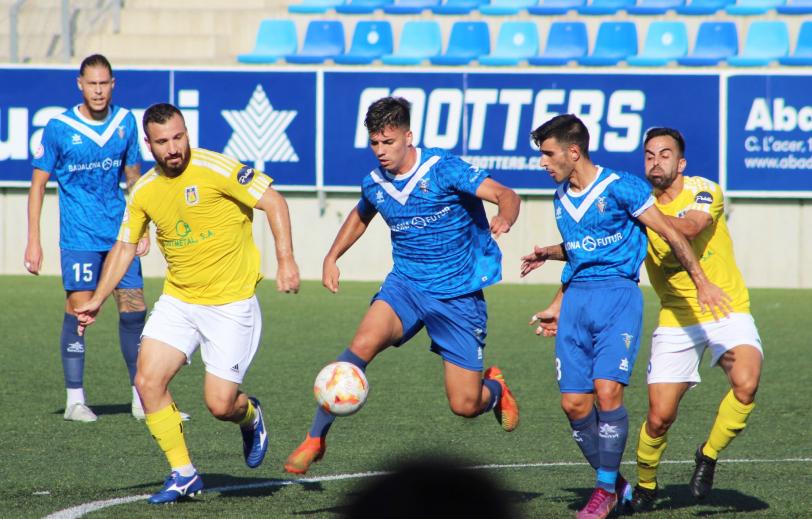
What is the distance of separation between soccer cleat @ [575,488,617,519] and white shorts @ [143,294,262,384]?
1.97 metres

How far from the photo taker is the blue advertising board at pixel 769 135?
1769cm

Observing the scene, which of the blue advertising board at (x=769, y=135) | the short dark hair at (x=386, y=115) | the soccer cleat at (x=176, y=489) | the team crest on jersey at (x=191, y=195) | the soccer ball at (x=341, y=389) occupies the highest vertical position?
the blue advertising board at (x=769, y=135)

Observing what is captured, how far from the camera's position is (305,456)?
6.68 metres

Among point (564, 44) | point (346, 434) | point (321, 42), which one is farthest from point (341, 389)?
point (321, 42)

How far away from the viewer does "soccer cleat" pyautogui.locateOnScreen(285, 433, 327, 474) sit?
6.64m

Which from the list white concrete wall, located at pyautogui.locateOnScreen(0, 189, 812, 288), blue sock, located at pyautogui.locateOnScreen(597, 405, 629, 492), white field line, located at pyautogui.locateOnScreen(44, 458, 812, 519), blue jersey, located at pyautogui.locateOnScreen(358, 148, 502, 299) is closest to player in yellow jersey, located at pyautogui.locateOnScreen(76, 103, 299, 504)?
white field line, located at pyautogui.locateOnScreen(44, 458, 812, 519)

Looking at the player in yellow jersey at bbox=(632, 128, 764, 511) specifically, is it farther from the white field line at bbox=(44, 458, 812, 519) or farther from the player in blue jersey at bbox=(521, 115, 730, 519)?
the white field line at bbox=(44, 458, 812, 519)

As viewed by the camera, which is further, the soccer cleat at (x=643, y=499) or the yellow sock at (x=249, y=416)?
the yellow sock at (x=249, y=416)

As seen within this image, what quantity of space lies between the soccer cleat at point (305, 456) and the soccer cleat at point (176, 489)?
546 mm

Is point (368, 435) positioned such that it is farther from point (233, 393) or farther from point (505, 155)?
point (505, 155)

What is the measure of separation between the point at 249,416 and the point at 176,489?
651 millimetres

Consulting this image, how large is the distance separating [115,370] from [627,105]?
8876mm

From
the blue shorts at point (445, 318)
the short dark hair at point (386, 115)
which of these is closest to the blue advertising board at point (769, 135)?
the blue shorts at point (445, 318)

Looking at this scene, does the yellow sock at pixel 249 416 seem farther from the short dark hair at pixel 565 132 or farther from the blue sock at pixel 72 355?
the blue sock at pixel 72 355
